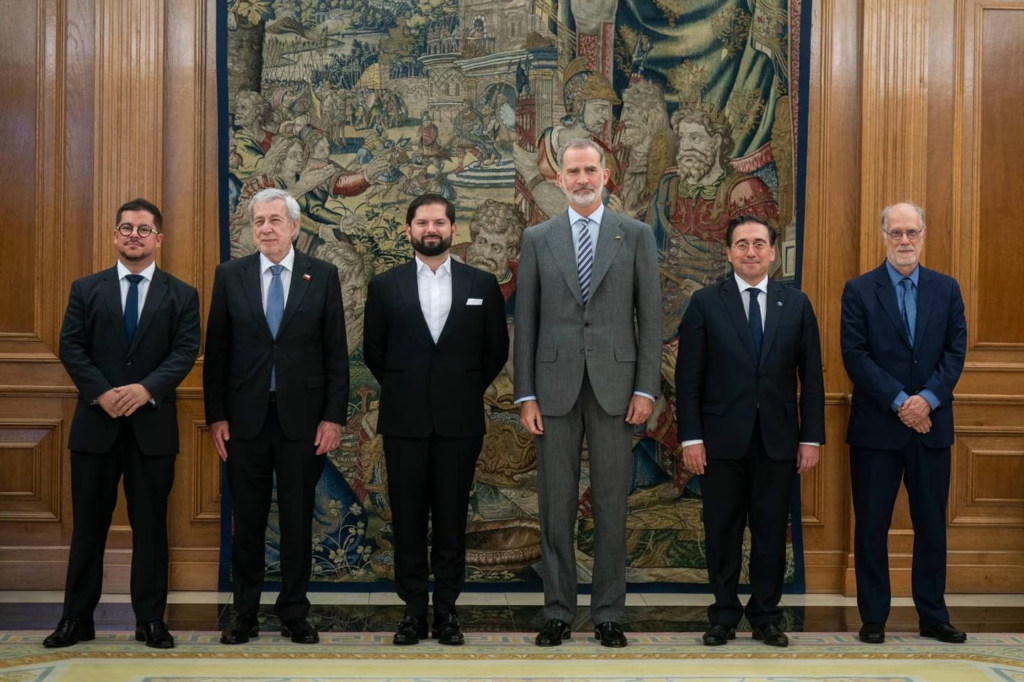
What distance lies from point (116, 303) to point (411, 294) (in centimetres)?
108

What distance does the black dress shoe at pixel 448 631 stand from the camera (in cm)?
409

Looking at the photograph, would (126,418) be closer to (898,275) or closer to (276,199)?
(276,199)

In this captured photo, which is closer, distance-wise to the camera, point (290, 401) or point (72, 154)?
point (290, 401)

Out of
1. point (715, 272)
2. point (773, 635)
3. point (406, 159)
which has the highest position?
point (406, 159)

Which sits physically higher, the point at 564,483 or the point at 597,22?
the point at 597,22

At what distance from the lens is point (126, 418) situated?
4.05m

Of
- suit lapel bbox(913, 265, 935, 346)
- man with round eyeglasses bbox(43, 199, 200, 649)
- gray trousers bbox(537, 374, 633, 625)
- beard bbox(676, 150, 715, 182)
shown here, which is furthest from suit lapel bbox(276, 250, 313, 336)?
suit lapel bbox(913, 265, 935, 346)

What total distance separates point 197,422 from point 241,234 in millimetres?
887

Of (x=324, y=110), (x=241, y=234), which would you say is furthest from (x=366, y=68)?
(x=241, y=234)

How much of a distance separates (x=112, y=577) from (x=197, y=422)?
78cm

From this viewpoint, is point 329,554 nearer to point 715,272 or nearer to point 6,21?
point 715,272

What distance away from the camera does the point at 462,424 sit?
4.20m

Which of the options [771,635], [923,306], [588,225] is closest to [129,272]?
[588,225]

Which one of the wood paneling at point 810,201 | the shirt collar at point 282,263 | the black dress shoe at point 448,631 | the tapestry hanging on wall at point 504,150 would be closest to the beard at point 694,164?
the tapestry hanging on wall at point 504,150
